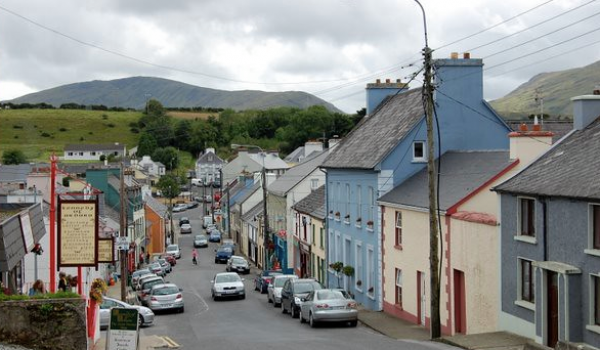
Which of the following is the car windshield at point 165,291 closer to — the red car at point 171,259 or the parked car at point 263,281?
the parked car at point 263,281

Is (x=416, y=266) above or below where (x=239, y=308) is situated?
above

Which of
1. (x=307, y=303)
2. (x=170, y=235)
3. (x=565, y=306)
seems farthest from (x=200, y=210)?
(x=565, y=306)

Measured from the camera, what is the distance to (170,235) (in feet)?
341

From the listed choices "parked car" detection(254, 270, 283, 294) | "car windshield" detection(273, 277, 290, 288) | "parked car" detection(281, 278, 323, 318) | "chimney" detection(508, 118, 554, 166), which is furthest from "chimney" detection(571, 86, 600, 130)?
"parked car" detection(254, 270, 283, 294)

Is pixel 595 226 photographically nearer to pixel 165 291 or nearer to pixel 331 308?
pixel 331 308

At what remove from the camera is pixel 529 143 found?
2570cm

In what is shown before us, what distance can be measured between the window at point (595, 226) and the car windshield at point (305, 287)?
53.6 ft

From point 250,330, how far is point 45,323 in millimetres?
12910

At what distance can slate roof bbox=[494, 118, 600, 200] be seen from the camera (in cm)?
1944

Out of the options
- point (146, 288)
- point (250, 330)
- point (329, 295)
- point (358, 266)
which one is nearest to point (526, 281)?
point (329, 295)

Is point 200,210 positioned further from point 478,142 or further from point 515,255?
point 515,255

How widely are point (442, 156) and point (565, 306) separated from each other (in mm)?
16807

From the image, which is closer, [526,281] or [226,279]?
[526,281]

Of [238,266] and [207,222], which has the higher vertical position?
[207,222]
